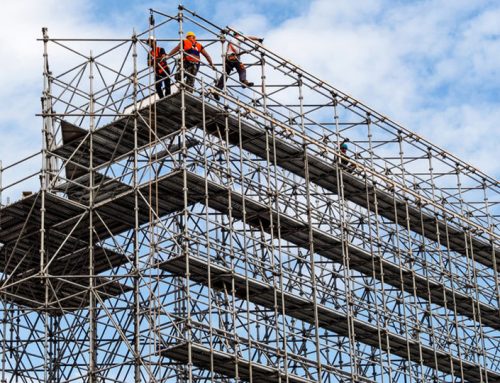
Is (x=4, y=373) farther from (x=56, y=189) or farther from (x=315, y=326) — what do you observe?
(x=315, y=326)

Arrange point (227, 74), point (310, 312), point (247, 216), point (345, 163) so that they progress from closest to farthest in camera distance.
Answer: point (247, 216) < point (310, 312) < point (227, 74) < point (345, 163)

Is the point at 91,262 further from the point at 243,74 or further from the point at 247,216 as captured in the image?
the point at 243,74

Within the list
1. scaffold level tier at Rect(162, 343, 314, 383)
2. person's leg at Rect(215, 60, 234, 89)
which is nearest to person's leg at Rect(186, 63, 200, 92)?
person's leg at Rect(215, 60, 234, 89)

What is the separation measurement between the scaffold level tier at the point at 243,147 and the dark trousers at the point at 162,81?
2.27ft

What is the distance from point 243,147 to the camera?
49.3 metres

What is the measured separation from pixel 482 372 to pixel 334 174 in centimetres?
1029

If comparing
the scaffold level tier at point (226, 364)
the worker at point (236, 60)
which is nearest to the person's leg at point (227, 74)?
the worker at point (236, 60)

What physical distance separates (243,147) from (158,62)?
4.33 metres

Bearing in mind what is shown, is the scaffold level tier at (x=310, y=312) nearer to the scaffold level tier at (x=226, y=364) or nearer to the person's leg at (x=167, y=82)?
the scaffold level tier at (x=226, y=364)

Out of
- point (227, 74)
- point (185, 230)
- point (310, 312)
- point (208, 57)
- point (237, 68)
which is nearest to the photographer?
point (185, 230)

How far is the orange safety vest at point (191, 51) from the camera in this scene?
154 ft

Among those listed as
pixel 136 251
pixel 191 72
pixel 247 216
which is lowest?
pixel 136 251

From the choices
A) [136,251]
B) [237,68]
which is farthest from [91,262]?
[237,68]

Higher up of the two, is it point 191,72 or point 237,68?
point 237,68
